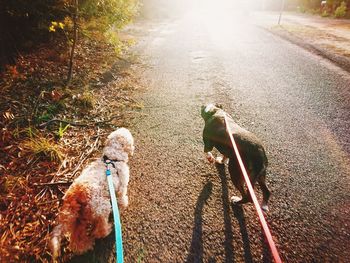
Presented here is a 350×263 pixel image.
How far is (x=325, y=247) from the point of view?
2.15 m

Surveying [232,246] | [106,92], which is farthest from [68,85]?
[232,246]

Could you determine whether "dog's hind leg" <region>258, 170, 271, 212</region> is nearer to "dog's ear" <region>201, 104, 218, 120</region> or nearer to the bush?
"dog's ear" <region>201, 104, 218, 120</region>

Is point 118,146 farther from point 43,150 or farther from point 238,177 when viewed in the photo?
point 238,177

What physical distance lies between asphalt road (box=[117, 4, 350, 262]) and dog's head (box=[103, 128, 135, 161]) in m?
0.47

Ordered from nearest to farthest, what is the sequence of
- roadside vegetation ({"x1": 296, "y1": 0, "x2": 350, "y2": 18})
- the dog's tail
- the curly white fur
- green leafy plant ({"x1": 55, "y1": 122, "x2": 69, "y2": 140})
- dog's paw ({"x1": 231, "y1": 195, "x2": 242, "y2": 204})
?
the dog's tail → the curly white fur → dog's paw ({"x1": 231, "y1": 195, "x2": 242, "y2": 204}) → green leafy plant ({"x1": 55, "y1": 122, "x2": 69, "y2": 140}) → roadside vegetation ({"x1": 296, "y1": 0, "x2": 350, "y2": 18})

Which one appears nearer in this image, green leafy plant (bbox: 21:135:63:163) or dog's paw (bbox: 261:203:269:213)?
dog's paw (bbox: 261:203:269:213)

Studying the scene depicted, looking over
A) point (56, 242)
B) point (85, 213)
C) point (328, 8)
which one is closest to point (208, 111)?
point (85, 213)

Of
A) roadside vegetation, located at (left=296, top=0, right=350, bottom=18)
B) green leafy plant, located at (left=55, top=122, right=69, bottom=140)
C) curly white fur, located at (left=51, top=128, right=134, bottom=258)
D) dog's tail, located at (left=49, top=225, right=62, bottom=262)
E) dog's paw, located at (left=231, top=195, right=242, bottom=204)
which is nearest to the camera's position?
dog's tail, located at (left=49, top=225, right=62, bottom=262)

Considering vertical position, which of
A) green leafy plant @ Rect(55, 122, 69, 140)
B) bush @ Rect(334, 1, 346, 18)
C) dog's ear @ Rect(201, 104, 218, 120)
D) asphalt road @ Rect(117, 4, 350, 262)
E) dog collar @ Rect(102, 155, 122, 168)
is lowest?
asphalt road @ Rect(117, 4, 350, 262)

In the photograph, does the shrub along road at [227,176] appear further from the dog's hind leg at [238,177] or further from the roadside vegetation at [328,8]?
the roadside vegetation at [328,8]

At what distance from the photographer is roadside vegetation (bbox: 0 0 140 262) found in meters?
2.35

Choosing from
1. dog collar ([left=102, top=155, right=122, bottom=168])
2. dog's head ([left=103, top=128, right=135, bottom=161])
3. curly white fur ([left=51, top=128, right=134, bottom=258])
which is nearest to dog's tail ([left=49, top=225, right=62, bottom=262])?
curly white fur ([left=51, top=128, right=134, bottom=258])

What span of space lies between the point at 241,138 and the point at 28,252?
254 centimetres

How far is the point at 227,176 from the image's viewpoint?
3049 mm
